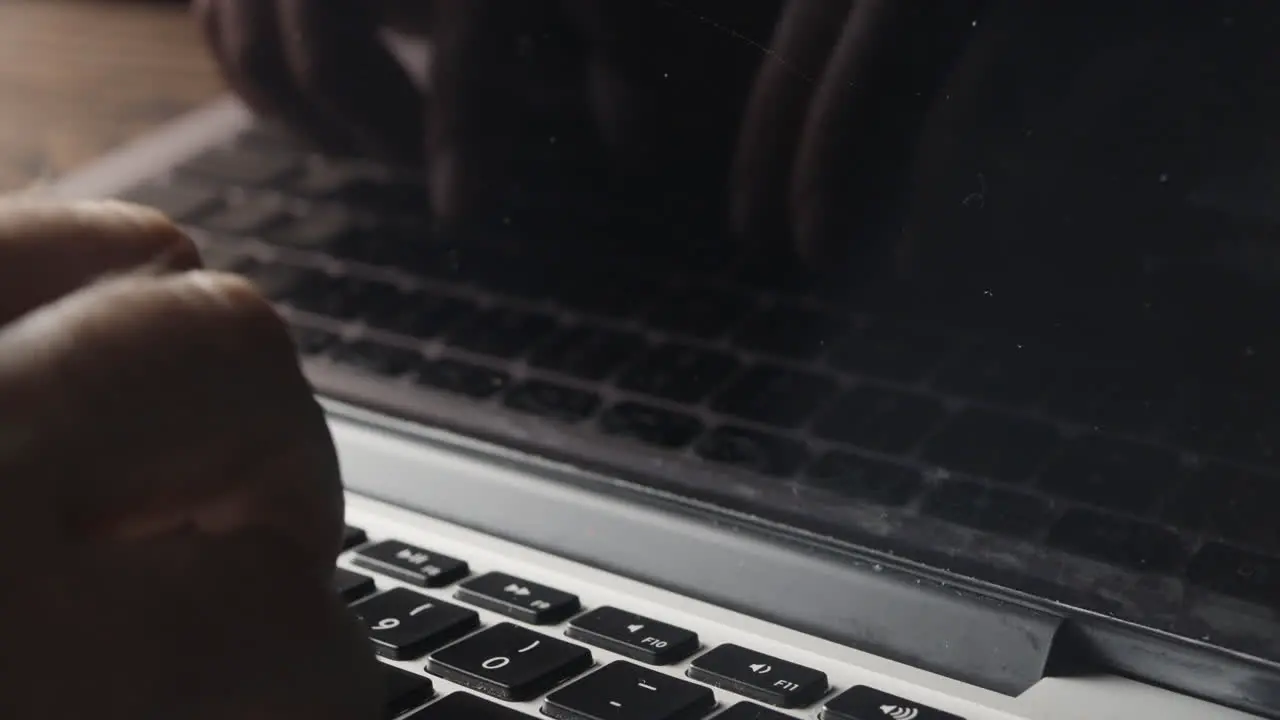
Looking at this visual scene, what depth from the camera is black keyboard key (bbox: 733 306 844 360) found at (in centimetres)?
36

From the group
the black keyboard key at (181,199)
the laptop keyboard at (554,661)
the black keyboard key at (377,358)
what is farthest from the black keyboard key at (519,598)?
the black keyboard key at (181,199)

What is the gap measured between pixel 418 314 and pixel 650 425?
0.10 m

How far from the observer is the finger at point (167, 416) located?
0.68ft

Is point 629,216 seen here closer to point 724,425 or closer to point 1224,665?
point 724,425

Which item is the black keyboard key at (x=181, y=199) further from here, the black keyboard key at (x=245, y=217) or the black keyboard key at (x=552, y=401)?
the black keyboard key at (x=552, y=401)

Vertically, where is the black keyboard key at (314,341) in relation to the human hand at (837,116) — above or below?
below

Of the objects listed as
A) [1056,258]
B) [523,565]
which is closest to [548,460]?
[523,565]

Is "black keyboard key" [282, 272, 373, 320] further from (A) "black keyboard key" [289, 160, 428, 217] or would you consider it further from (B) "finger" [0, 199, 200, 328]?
(B) "finger" [0, 199, 200, 328]

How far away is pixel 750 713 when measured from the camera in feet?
0.94

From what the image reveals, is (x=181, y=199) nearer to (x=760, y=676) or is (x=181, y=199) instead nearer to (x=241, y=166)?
(x=241, y=166)

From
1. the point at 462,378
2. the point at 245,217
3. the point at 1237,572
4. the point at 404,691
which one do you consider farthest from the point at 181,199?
the point at 1237,572

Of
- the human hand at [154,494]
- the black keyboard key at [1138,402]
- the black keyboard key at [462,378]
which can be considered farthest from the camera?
the black keyboard key at [462,378]

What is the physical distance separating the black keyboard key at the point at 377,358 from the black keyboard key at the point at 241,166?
0.07m

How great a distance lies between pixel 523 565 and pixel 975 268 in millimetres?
135
